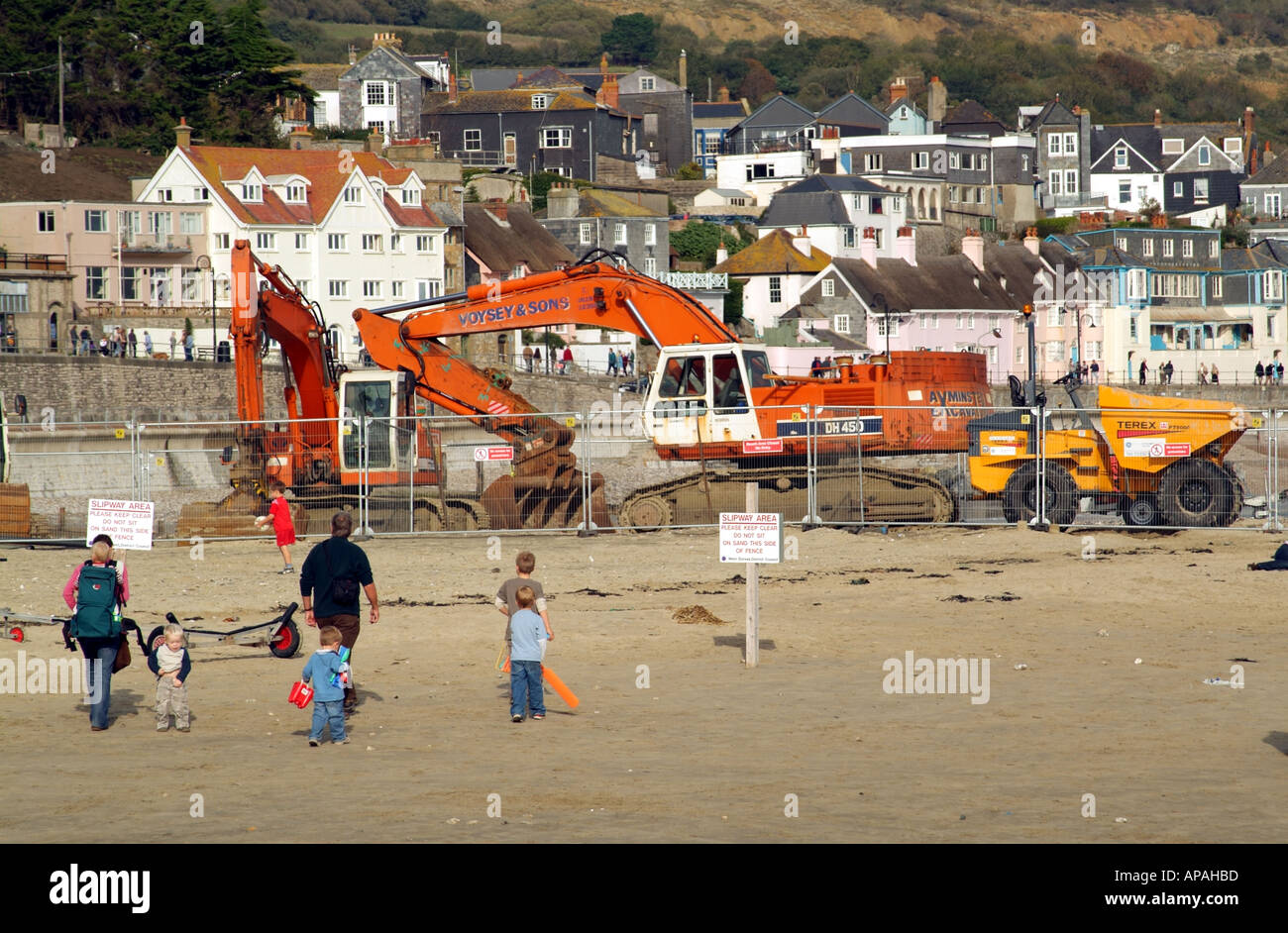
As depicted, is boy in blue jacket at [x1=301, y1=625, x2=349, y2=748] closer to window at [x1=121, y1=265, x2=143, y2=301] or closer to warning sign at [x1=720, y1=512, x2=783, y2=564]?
warning sign at [x1=720, y1=512, x2=783, y2=564]

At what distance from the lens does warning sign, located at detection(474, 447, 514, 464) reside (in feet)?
92.8

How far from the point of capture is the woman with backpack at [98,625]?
46.4 ft

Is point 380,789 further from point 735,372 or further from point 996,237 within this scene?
point 996,237

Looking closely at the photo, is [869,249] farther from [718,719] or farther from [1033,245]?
[718,719]

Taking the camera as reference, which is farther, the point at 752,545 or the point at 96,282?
the point at 96,282

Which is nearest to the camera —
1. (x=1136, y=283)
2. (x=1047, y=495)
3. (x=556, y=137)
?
(x=1047, y=495)

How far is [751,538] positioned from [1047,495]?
1299 centimetres

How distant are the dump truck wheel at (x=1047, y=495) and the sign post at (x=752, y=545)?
12236 millimetres

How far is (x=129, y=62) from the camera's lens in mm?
102750

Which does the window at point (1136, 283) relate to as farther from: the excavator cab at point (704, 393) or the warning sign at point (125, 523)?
the warning sign at point (125, 523)

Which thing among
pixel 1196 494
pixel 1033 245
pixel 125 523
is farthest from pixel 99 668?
pixel 1033 245

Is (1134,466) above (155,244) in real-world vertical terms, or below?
below

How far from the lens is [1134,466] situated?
28.3m

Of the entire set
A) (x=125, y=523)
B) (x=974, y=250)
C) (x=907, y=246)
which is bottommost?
(x=125, y=523)
